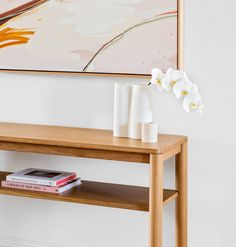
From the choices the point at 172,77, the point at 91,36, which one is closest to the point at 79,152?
the point at 172,77

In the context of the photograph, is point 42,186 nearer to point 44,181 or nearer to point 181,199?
point 44,181

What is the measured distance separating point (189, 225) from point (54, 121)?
836mm

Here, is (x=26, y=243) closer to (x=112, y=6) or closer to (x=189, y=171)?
(x=189, y=171)

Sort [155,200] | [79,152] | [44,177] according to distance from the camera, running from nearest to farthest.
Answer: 1. [155,200]
2. [79,152]
3. [44,177]

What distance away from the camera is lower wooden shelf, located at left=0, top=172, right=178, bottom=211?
2.40m

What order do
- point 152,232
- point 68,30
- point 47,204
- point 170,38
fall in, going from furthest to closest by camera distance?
point 47,204 < point 68,30 < point 170,38 < point 152,232

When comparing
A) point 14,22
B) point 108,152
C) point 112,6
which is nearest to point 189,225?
point 108,152

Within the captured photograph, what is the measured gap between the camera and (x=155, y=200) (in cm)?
226

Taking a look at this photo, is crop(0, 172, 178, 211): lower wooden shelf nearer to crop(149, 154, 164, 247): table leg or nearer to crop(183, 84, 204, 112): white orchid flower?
crop(149, 154, 164, 247): table leg

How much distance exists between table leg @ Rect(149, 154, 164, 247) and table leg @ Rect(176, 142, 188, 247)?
0.94 ft

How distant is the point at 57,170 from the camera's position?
2.90 m

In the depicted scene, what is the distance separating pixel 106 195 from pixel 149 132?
38 centimetres

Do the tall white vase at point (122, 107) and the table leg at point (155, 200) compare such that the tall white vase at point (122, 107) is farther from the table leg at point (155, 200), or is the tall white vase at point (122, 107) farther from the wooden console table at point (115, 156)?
the table leg at point (155, 200)

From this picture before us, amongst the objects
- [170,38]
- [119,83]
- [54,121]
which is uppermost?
[170,38]
